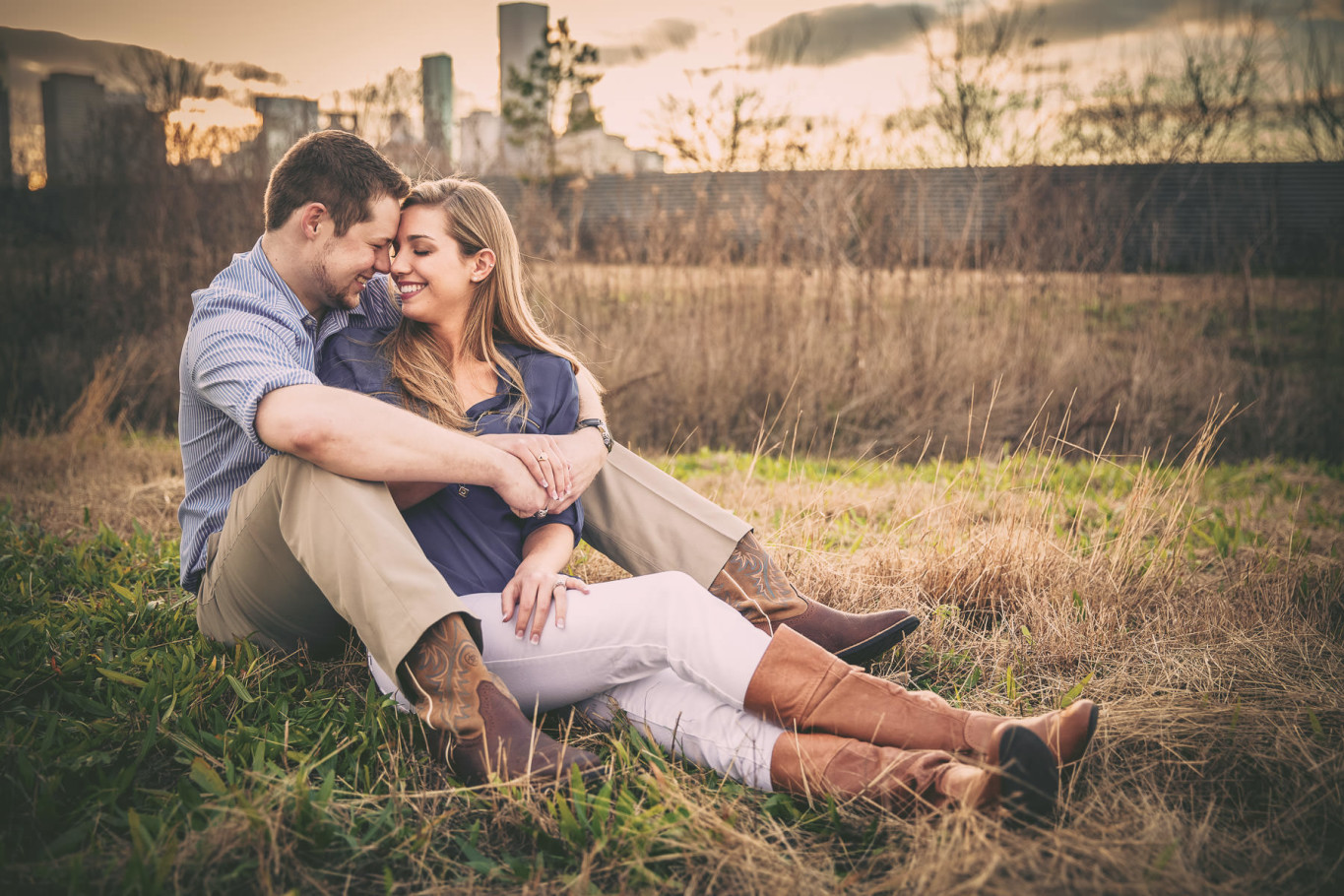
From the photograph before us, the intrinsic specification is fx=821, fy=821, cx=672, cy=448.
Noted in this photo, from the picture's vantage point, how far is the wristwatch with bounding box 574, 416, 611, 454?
2.52 meters

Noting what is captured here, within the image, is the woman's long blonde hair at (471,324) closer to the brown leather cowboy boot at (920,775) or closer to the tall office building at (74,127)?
the brown leather cowboy boot at (920,775)

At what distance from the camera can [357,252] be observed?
8.00ft

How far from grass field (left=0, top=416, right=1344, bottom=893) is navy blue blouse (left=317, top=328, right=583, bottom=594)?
1.44 feet

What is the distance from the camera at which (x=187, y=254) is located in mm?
7750

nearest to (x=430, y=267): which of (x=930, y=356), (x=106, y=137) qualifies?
(x=930, y=356)

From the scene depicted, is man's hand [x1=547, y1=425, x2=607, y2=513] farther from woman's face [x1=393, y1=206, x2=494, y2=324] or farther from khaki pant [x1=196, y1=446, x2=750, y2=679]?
woman's face [x1=393, y1=206, x2=494, y2=324]

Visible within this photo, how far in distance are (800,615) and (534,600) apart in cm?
84

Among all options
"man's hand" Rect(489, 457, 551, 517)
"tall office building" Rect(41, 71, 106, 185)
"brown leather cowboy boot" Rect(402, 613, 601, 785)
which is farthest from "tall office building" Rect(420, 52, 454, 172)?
"brown leather cowboy boot" Rect(402, 613, 601, 785)

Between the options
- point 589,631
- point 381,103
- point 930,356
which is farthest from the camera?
point 381,103

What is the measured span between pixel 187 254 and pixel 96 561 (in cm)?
539

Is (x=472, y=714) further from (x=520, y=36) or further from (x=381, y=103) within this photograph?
(x=520, y=36)

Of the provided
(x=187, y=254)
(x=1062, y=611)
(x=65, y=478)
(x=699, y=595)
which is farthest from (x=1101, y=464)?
(x=187, y=254)

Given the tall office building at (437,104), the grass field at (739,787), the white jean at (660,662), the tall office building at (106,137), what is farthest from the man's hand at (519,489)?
the tall office building at (106,137)

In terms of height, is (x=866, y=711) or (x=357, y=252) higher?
(x=357, y=252)
